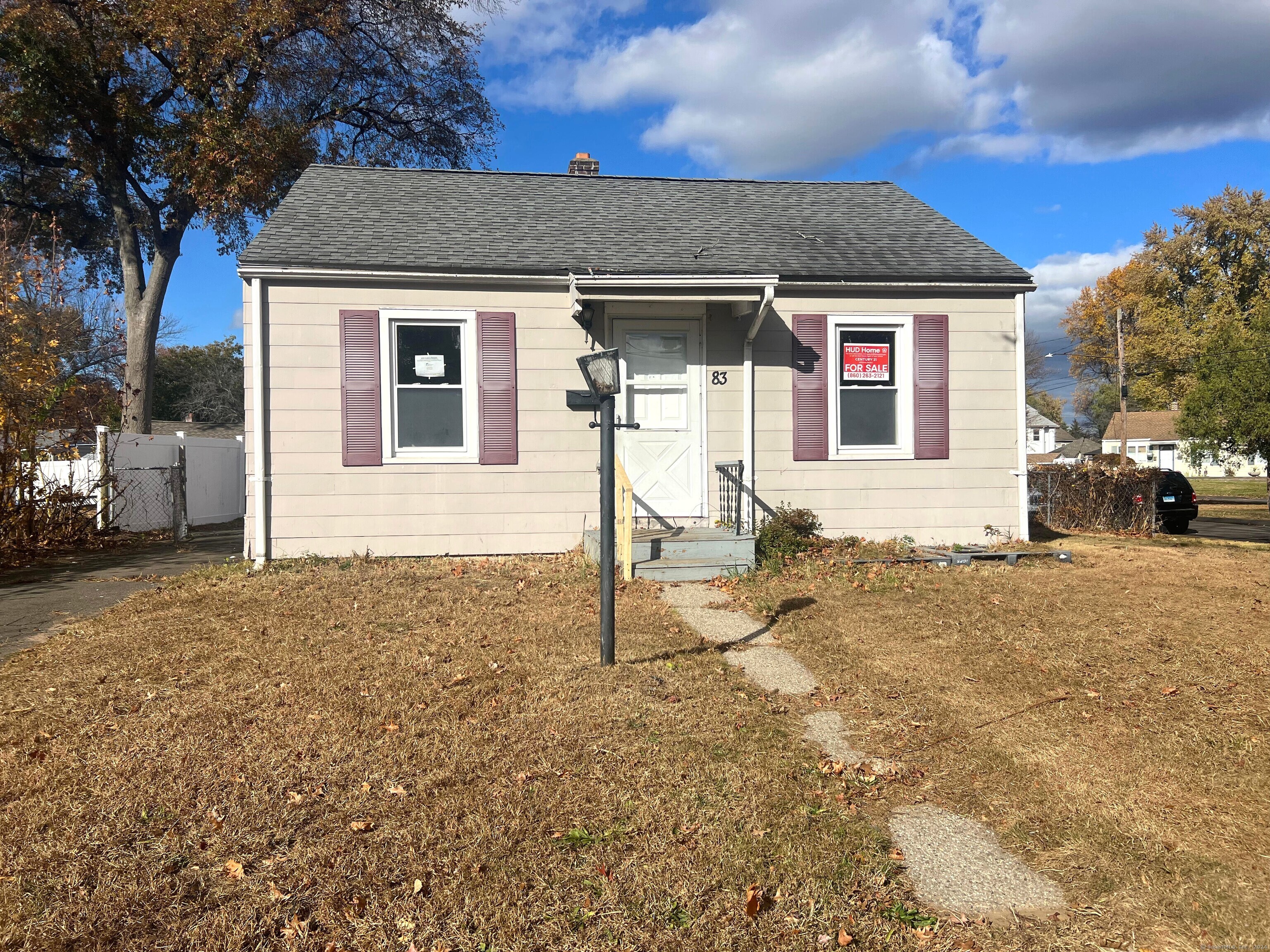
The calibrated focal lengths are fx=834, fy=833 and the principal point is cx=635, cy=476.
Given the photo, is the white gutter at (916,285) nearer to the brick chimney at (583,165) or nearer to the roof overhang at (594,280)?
the roof overhang at (594,280)

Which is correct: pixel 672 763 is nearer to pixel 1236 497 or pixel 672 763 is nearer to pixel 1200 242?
pixel 1236 497

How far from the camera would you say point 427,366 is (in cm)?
933

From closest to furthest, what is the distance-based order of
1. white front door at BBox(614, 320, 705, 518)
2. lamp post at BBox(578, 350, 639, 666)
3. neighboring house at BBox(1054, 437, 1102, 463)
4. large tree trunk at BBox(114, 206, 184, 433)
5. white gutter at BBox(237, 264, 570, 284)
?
lamp post at BBox(578, 350, 639, 666) < white gutter at BBox(237, 264, 570, 284) < white front door at BBox(614, 320, 705, 518) < large tree trunk at BBox(114, 206, 184, 433) < neighboring house at BBox(1054, 437, 1102, 463)

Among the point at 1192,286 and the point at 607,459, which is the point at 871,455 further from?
the point at 1192,286

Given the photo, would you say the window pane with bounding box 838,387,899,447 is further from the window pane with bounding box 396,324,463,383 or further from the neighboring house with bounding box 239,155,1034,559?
the window pane with bounding box 396,324,463,383

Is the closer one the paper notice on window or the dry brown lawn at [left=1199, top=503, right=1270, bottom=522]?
the paper notice on window

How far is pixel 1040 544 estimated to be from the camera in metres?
10.3

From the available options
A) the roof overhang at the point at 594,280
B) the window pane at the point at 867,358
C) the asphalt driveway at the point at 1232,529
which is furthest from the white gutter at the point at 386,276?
the asphalt driveway at the point at 1232,529

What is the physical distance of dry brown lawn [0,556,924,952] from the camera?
2.67 meters

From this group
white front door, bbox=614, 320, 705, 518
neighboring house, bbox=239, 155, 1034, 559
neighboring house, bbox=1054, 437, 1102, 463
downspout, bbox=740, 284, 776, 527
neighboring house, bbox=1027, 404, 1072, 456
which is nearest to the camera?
neighboring house, bbox=239, 155, 1034, 559

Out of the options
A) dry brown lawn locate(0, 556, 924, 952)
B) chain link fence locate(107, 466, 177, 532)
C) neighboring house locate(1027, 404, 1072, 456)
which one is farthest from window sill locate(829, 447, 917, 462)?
neighboring house locate(1027, 404, 1072, 456)

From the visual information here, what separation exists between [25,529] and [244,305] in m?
4.56

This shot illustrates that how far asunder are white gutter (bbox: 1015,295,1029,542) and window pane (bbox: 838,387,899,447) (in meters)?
1.48

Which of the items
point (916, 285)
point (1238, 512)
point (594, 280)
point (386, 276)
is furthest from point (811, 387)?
point (1238, 512)
